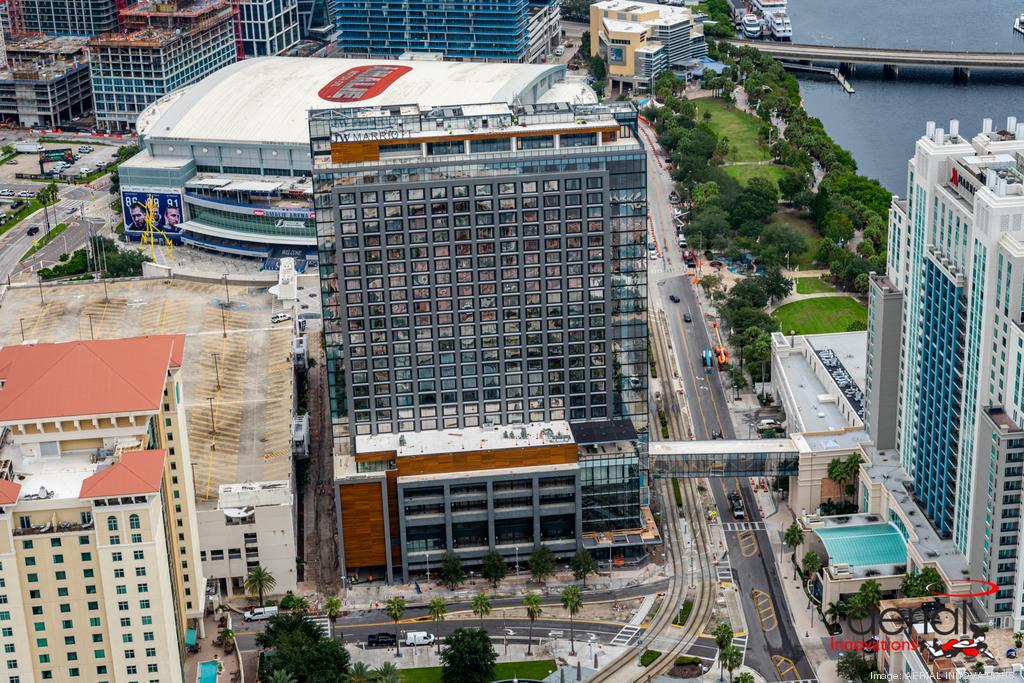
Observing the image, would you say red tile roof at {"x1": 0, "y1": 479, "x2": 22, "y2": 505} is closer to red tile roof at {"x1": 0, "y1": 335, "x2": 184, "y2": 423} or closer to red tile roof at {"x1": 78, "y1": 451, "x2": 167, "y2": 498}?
red tile roof at {"x1": 78, "y1": 451, "x2": 167, "y2": 498}

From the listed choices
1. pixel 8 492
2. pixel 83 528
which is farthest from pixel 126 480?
pixel 8 492

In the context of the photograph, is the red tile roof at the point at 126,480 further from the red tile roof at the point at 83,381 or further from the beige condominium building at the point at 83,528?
the red tile roof at the point at 83,381

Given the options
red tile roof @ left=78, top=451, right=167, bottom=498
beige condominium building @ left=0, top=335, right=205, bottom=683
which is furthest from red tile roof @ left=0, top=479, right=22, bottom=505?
red tile roof @ left=78, top=451, right=167, bottom=498

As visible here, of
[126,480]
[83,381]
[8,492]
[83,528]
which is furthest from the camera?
[83,381]

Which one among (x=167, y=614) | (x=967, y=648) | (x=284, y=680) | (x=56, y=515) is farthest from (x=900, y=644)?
(x=56, y=515)

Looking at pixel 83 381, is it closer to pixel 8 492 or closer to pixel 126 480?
pixel 126 480

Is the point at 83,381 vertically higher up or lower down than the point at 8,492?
higher up
